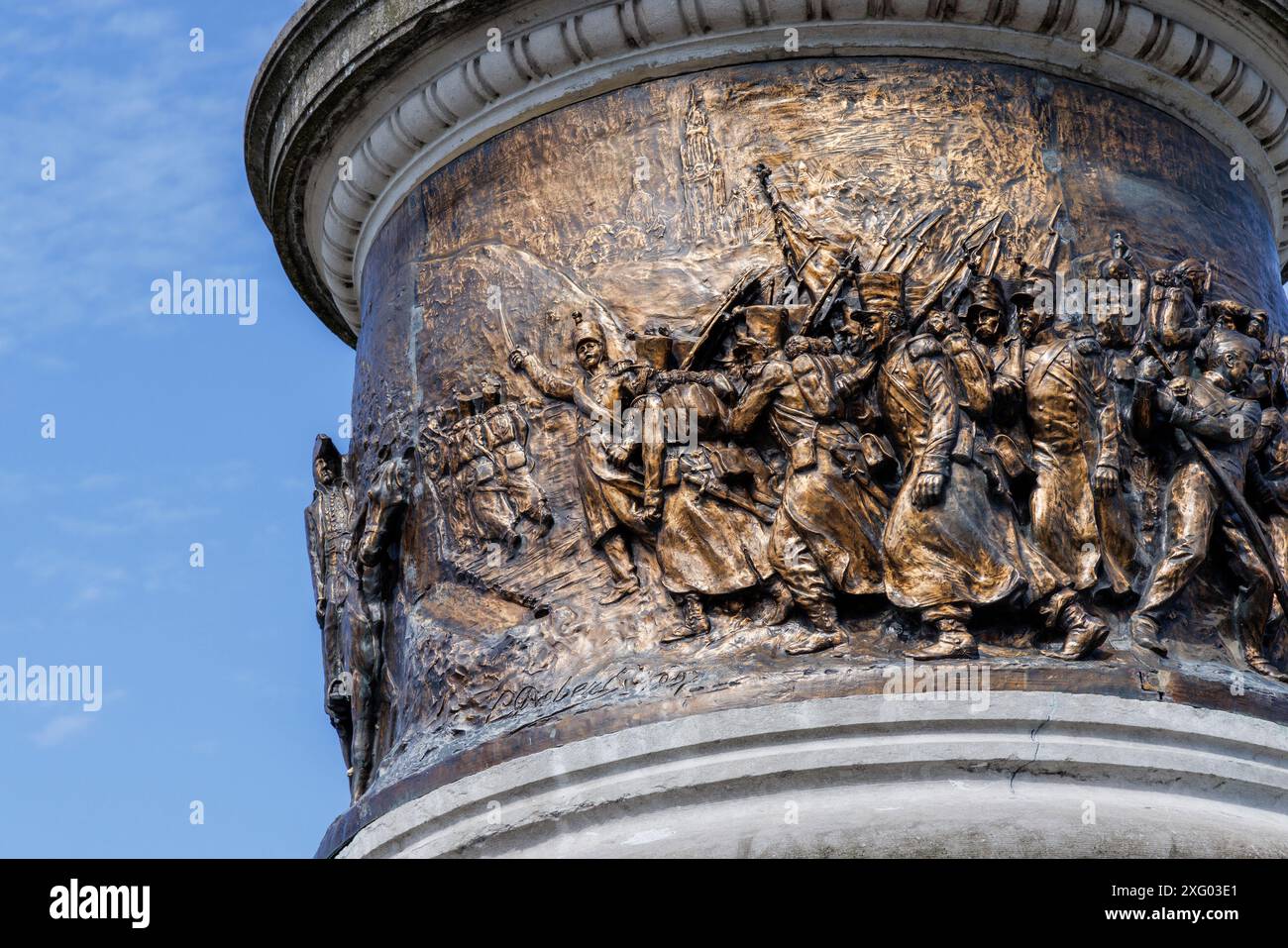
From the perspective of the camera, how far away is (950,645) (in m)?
10.7

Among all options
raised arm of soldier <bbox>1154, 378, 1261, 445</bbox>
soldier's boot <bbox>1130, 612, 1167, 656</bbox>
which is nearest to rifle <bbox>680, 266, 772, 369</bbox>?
raised arm of soldier <bbox>1154, 378, 1261, 445</bbox>

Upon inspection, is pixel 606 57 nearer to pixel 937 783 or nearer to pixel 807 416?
pixel 807 416

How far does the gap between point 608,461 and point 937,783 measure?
2.11 meters

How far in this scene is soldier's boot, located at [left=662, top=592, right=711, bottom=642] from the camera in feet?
36.3

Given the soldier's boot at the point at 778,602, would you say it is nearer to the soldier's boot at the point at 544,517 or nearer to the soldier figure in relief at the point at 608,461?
the soldier figure in relief at the point at 608,461

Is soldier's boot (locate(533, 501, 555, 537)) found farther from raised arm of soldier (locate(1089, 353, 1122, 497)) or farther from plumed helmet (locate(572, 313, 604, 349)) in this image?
raised arm of soldier (locate(1089, 353, 1122, 497))

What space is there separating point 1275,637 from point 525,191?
13.1 feet

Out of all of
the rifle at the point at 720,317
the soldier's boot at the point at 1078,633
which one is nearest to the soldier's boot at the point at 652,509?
the rifle at the point at 720,317

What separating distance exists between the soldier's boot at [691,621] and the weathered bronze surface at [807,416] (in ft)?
0.04

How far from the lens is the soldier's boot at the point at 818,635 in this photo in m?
10.8

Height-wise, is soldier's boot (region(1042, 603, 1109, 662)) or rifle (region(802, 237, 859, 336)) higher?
rifle (region(802, 237, 859, 336))
